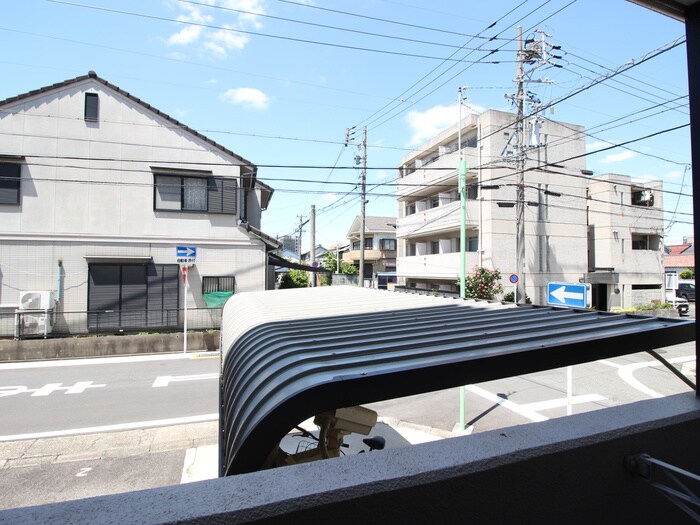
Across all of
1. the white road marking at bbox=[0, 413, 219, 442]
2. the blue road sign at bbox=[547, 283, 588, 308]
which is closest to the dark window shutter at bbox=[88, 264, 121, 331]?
the white road marking at bbox=[0, 413, 219, 442]

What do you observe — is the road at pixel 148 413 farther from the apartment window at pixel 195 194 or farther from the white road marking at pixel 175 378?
the apartment window at pixel 195 194

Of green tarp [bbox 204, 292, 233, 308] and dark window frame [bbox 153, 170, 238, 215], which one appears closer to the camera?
green tarp [bbox 204, 292, 233, 308]

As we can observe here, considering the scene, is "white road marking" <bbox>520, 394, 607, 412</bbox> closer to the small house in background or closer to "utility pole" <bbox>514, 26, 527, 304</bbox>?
"utility pole" <bbox>514, 26, 527, 304</bbox>

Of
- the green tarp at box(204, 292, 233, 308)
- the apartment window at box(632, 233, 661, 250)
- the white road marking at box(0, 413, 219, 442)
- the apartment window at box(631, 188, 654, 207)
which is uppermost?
the apartment window at box(631, 188, 654, 207)

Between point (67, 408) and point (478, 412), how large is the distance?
9045 millimetres

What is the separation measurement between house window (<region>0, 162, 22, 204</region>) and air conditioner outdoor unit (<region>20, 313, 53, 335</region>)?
4.64m

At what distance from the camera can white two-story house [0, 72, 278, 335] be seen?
1550 cm

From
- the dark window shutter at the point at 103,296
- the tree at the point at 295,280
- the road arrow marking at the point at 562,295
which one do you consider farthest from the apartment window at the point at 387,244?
the road arrow marking at the point at 562,295

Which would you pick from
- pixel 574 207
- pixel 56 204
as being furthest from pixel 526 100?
pixel 56 204

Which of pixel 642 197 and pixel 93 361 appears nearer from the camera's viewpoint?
pixel 93 361

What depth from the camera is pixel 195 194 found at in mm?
17406

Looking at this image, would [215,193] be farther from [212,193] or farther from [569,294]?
[569,294]

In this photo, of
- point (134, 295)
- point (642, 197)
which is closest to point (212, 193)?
point (134, 295)

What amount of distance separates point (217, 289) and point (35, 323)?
21.1ft
